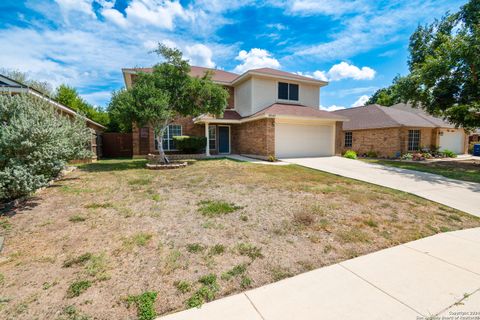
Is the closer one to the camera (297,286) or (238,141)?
(297,286)

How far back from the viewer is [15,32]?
364 inches

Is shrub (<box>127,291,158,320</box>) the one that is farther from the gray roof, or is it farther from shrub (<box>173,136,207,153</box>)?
the gray roof

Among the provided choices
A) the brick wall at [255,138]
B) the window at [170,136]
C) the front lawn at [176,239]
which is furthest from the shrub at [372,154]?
the window at [170,136]

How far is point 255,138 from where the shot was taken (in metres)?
15.2

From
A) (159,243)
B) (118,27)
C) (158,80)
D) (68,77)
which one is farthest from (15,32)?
(68,77)

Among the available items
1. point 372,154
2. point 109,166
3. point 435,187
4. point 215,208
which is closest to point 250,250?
point 215,208

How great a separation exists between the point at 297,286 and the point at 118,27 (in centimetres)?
1272

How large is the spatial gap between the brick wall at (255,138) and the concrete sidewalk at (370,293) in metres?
10.8

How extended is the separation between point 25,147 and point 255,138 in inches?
466

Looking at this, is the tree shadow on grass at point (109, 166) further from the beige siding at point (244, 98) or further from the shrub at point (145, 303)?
the shrub at point (145, 303)

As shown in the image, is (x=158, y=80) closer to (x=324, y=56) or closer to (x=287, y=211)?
(x=287, y=211)

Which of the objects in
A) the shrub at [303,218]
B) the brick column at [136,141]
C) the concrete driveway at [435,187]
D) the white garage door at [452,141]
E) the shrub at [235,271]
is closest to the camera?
the shrub at [235,271]

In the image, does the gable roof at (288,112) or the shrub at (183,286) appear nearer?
the shrub at (183,286)

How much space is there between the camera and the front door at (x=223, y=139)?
17656 mm
